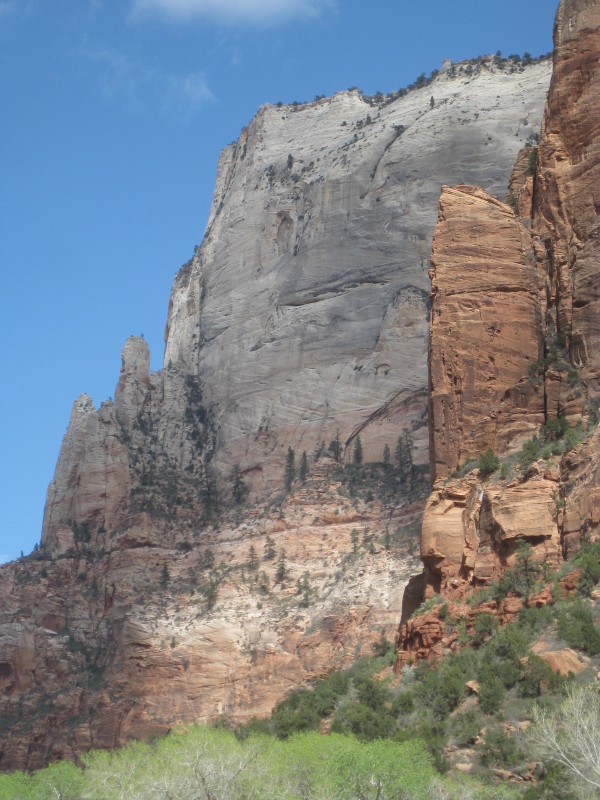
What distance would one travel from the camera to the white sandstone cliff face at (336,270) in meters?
113

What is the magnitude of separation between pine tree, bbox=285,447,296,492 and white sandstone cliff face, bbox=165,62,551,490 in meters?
0.84

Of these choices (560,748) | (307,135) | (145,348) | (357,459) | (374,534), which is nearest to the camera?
(560,748)

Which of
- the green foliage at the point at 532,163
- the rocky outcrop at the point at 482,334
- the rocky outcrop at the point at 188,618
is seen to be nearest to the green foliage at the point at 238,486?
the rocky outcrop at the point at 188,618

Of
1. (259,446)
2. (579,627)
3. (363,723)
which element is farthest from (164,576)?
(579,627)

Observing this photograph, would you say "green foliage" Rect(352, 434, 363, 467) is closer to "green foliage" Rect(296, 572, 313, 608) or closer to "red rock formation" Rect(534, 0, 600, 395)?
"green foliage" Rect(296, 572, 313, 608)

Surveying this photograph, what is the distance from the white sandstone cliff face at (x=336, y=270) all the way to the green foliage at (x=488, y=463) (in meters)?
45.3

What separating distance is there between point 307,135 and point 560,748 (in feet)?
322

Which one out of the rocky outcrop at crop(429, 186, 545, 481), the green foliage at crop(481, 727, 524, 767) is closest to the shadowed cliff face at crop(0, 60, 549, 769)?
the rocky outcrop at crop(429, 186, 545, 481)

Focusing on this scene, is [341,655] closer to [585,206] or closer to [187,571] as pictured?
[187,571]

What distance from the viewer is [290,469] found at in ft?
366

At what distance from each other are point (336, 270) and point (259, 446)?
15076mm

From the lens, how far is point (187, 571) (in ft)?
346

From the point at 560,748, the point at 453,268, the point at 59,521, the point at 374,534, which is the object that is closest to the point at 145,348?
the point at 59,521

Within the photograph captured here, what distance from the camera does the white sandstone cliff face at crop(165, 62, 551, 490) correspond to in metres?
113
